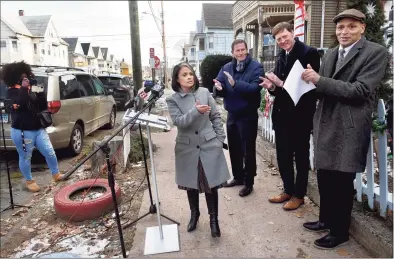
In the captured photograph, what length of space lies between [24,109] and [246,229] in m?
3.38

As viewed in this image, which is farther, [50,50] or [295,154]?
[50,50]

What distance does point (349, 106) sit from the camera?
2.36 m

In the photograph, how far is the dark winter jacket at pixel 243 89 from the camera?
3465 mm

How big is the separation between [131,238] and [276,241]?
55.7 inches

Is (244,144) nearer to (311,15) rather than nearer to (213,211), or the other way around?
Answer: (213,211)

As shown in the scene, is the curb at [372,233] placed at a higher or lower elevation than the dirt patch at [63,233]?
higher

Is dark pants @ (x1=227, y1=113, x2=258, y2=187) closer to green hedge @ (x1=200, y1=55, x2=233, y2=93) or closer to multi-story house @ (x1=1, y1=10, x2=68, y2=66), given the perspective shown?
green hedge @ (x1=200, y1=55, x2=233, y2=93)

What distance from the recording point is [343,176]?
98.7 inches

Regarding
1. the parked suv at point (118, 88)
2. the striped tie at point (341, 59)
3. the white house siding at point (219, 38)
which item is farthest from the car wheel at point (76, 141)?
the white house siding at point (219, 38)

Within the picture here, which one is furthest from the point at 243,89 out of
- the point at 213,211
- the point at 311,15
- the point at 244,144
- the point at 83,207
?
the point at 311,15

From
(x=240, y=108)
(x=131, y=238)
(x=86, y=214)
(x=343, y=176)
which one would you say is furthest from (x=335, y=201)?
(x=86, y=214)

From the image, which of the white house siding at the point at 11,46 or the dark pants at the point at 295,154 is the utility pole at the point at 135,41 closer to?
the dark pants at the point at 295,154

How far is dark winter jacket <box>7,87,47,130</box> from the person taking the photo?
13.4 feet

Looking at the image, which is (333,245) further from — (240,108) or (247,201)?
(240,108)
